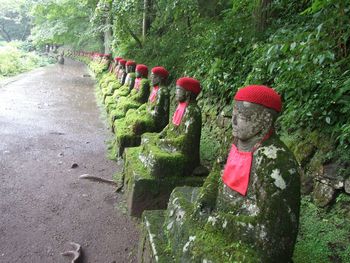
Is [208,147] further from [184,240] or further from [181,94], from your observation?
[184,240]

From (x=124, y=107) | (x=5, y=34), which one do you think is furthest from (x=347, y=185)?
(x=5, y=34)

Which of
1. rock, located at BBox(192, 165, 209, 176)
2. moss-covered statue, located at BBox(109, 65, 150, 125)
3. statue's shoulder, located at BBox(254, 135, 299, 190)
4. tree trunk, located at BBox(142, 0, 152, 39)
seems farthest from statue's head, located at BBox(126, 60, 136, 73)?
statue's shoulder, located at BBox(254, 135, 299, 190)

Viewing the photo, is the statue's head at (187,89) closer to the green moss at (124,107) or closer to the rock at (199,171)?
Result: the rock at (199,171)

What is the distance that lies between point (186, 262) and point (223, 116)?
3947 mm

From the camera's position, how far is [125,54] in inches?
620

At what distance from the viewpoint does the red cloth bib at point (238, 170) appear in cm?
270

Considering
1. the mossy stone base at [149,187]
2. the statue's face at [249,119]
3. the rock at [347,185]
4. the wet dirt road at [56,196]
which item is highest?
the statue's face at [249,119]

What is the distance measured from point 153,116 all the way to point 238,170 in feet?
12.5

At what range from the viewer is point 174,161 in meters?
4.72

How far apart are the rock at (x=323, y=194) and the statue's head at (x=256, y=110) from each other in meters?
1.51

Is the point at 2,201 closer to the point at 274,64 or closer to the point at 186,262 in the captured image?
the point at 186,262

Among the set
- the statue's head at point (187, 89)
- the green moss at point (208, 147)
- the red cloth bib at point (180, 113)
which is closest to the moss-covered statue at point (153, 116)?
the green moss at point (208, 147)

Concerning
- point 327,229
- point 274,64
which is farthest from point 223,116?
point 327,229

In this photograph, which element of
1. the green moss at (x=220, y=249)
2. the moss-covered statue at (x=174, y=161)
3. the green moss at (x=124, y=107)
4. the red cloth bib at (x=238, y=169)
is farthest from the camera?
the green moss at (x=124, y=107)
